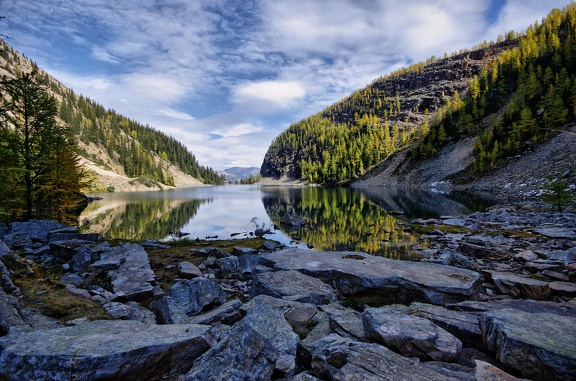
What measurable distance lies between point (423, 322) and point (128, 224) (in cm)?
3616

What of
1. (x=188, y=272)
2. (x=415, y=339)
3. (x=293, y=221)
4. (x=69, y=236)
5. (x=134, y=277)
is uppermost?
(x=415, y=339)

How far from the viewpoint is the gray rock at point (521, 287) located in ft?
29.4

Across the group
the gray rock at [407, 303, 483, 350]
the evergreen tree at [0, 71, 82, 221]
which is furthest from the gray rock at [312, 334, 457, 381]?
the evergreen tree at [0, 71, 82, 221]

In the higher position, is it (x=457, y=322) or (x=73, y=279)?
(x=457, y=322)

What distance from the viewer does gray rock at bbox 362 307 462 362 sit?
466 cm

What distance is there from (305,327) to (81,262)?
1115 centimetres

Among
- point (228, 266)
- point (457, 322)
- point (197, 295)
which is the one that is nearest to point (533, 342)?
point (457, 322)

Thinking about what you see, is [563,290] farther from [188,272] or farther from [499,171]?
[499,171]

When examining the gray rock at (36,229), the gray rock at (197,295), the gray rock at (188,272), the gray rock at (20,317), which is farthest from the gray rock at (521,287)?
the gray rock at (36,229)

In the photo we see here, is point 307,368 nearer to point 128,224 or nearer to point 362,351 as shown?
point 362,351

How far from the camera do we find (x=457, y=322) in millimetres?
5730

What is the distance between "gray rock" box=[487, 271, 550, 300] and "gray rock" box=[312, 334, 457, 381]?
8230mm

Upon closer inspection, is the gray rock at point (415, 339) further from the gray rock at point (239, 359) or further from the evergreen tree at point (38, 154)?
the evergreen tree at point (38, 154)

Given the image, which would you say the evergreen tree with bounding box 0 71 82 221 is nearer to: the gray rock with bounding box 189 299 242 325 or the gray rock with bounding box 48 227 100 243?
the gray rock with bounding box 48 227 100 243
